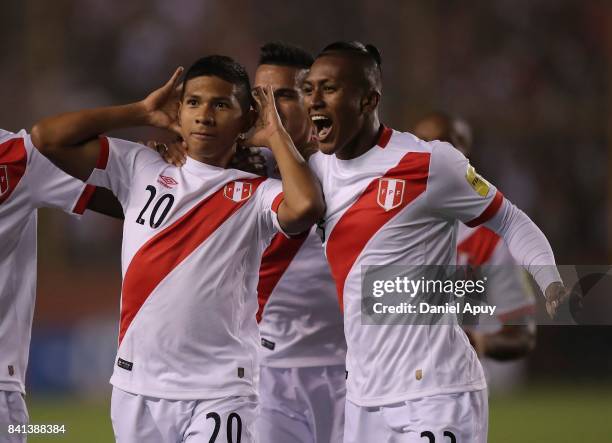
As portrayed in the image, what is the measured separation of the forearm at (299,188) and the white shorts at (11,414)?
4.71 ft

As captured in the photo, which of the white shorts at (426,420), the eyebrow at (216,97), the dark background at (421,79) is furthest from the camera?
the dark background at (421,79)

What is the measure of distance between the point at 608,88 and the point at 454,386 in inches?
379

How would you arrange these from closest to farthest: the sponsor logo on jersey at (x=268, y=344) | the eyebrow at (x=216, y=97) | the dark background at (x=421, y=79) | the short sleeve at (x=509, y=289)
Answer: the eyebrow at (x=216, y=97) → the sponsor logo on jersey at (x=268, y=344) → the short sleeve at (x=509, y=289) → the dark background at (x=421, y=79)

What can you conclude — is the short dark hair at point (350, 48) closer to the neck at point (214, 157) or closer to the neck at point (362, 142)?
the neck at point (362, 142)

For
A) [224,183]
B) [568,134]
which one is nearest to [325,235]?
[224,183]

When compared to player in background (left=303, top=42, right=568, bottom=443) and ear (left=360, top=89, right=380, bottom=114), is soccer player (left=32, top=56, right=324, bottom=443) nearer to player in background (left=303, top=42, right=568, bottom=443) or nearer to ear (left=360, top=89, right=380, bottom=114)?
player in background (left=303, top=42, right=568, bottom=443)

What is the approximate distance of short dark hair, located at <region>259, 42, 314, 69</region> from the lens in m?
5.45

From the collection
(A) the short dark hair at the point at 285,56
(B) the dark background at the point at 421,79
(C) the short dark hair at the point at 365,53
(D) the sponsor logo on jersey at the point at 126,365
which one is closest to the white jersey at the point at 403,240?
(C) the short dark hair at the point at 365,53

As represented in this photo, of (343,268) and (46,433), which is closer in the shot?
(343,268)

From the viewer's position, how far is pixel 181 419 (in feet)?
13.6

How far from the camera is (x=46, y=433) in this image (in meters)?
9.50

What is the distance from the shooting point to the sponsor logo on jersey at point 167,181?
4359 millimetres

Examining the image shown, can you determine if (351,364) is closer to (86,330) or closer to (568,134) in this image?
(86,330)

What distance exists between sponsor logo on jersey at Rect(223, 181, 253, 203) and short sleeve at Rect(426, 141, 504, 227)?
71cm
